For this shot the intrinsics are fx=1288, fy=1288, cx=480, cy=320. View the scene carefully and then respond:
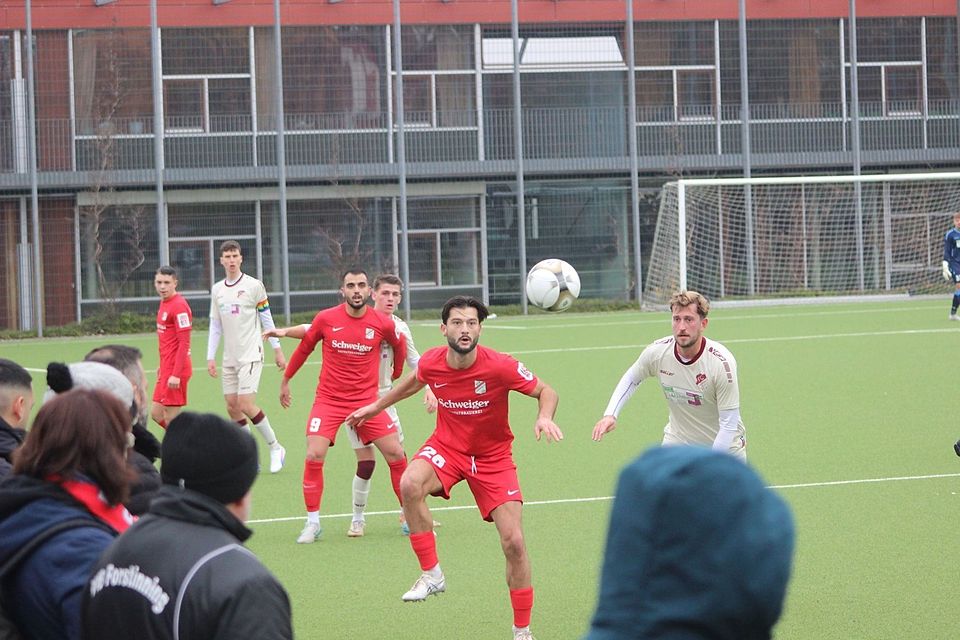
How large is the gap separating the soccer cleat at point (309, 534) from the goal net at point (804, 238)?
76.2 ft

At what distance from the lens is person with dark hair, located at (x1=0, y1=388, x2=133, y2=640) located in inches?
131

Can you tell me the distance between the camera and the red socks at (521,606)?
665 centimetres

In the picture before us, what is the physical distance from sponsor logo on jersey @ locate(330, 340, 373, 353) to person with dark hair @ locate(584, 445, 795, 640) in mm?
8392

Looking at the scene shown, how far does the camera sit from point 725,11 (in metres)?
33.9

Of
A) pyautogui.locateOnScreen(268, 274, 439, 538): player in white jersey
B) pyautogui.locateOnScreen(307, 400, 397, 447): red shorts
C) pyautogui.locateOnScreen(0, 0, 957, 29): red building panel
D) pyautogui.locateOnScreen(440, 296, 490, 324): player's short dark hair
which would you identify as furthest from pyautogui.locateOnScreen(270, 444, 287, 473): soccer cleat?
pyautogui.locateOnScreen(0, 0, 957, 29): red building panel

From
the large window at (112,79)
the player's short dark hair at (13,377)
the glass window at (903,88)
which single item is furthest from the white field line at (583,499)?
the glass window at (903,88)

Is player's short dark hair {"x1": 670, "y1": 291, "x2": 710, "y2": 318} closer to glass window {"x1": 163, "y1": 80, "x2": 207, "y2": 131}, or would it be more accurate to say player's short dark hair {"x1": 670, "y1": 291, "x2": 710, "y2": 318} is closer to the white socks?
the white socks

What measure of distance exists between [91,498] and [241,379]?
9.51 meters

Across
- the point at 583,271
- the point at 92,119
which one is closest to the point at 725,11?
the point at 583,271

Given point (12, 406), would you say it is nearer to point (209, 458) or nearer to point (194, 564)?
point (209, 458)

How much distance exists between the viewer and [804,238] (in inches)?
1297

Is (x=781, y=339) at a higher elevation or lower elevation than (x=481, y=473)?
lower

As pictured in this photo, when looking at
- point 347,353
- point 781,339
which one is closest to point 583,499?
point 347,353

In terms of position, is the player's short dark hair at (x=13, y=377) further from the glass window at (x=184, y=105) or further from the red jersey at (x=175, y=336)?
the glass window at (x=184, y=105)
